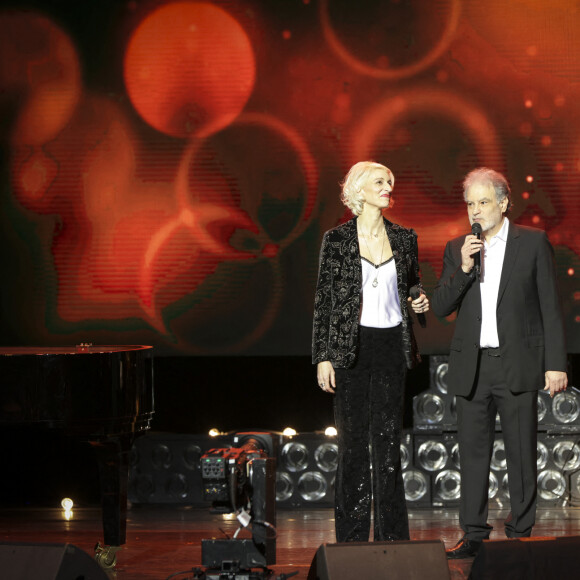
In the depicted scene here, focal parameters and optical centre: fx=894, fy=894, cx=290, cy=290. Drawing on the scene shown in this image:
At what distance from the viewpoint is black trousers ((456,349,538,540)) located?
138 inches

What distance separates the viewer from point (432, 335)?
5.43 m

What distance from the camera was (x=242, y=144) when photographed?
17.9 ft

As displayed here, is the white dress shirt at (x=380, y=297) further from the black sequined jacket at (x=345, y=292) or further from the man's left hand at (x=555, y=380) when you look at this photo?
the man's left hand at (x=555, y=380)

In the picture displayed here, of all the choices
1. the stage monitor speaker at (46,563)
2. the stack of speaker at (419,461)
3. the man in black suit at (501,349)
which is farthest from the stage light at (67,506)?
the stage monitor speaker at (46,563)

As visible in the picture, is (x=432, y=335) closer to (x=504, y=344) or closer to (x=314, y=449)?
(x=314, y=449)

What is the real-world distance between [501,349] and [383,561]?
1.25 metres

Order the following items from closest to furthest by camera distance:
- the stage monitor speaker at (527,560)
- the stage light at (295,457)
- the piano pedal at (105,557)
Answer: the stage monitor speaker at (527,560), the piano pedal at (105,557), the stage light at (295,457)

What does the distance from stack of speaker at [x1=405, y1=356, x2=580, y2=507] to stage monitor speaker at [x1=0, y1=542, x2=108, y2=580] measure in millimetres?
2978

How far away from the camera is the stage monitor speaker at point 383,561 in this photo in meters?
2.52

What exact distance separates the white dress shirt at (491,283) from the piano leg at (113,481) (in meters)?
1.64

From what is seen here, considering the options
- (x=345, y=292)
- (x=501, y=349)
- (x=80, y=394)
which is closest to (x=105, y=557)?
(x=80, y=394)

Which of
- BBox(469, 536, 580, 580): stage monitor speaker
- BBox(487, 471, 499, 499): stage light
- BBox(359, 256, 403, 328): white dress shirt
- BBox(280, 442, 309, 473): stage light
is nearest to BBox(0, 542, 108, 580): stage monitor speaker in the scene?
BBox(469, 536, 580, 580): stage monitor speaker

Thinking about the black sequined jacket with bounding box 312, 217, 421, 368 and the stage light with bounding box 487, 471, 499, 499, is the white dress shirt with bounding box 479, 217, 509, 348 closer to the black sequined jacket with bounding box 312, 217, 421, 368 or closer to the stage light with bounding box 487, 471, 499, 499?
the black sequined jacket with bounding box 312, 217, 421, 368

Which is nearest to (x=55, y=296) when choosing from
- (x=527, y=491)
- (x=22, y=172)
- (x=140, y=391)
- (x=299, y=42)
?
(x=22, y=172)
